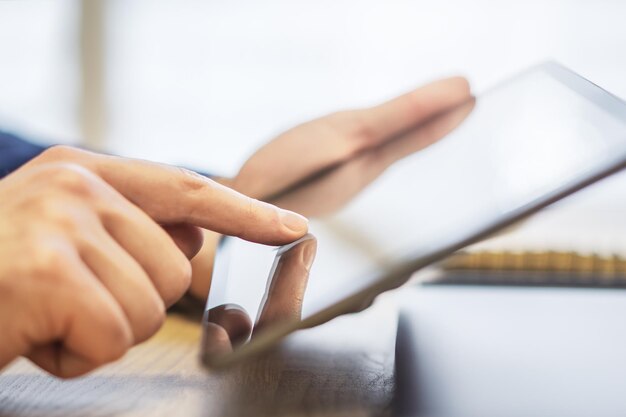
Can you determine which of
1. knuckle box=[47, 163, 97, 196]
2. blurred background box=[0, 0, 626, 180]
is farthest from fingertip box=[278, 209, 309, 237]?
blurred background box=[0, 0, 626, 180]

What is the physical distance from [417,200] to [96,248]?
0.22m

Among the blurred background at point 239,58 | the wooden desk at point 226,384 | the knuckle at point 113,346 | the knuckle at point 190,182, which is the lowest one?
the blurred background at point 239,58

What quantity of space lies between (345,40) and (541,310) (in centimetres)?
125

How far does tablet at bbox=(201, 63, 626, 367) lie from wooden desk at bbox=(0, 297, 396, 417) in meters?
0.04

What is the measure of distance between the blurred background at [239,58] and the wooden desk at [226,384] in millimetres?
1274

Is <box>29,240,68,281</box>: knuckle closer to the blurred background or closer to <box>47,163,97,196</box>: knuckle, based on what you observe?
<box>47,163,97,196</box>: knuckle

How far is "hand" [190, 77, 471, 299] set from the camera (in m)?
0.72

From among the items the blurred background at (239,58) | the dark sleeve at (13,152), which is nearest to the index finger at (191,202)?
the dark sleeve at (13,152)

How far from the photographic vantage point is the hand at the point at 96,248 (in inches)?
13.9

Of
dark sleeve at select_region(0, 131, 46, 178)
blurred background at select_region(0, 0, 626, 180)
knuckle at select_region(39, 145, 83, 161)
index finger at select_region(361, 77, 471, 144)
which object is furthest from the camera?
blurred background at select_region(0, 0, 626, 180)

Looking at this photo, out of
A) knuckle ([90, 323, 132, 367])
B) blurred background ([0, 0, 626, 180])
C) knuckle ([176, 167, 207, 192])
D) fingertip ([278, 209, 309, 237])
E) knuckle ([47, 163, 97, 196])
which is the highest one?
knuckle ([47, 163, 97, 196])

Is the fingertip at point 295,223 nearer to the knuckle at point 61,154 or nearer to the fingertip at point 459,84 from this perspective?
the knuckle at point 61,154

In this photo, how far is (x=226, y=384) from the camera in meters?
0.43

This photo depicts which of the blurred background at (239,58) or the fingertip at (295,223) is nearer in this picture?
the fingertip at (295,223)
